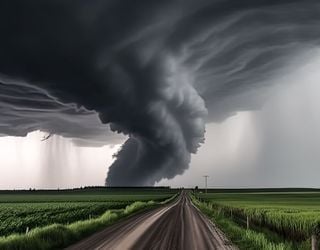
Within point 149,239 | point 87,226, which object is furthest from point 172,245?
point 87,226

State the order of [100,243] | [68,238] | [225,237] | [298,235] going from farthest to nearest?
[298,235], [225,237], [68,238], [100,243]

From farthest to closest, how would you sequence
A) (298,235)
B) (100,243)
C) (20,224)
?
(20,224) → (298,235) → (100,243)

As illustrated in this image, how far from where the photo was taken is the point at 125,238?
2450 centimetres

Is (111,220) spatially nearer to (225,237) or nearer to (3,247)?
(225,237)

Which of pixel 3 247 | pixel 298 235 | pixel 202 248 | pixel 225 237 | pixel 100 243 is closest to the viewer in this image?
pixel 3 247

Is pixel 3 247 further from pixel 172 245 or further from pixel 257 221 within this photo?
pixel 257 221

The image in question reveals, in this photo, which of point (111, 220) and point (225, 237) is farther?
point (111, 220)

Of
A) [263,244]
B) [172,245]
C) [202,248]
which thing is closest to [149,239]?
[172,245]

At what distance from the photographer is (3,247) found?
18.0 meters

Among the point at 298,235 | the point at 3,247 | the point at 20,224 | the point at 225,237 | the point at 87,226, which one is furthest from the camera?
the point at 20,224

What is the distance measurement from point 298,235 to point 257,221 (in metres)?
11.2

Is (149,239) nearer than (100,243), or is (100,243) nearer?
(100,243)

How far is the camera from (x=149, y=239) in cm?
2412

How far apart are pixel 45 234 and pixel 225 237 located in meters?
10.6
